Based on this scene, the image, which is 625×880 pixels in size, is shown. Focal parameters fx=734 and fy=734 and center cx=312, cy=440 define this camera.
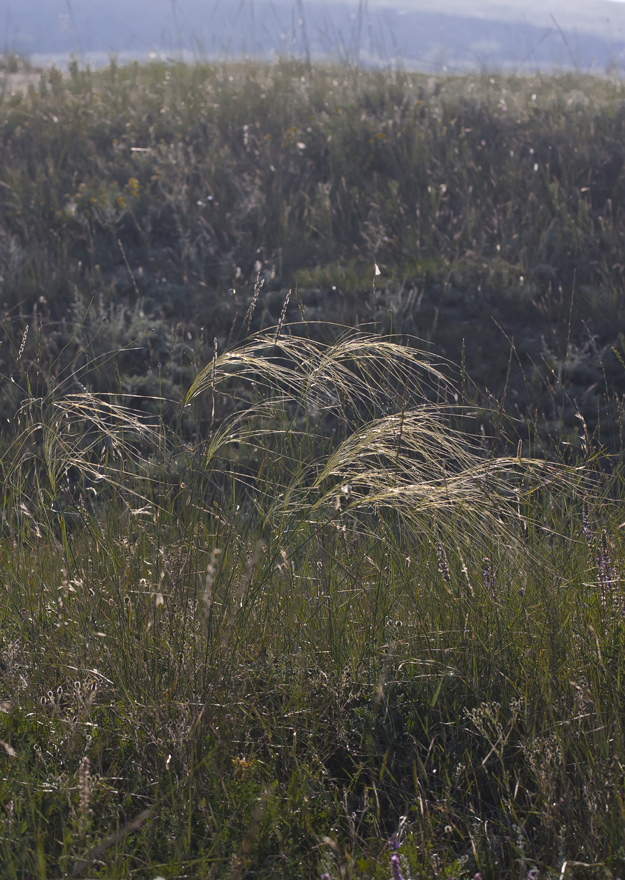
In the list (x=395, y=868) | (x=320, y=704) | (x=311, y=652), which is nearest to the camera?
(x=395, y=868)

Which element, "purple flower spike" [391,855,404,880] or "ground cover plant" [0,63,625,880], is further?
"ground cover plant" [0,63,625,880]

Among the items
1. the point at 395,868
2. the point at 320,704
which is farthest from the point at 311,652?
the point at 395,868

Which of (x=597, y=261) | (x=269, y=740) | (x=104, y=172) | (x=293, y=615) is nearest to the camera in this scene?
(x=269, y=740)

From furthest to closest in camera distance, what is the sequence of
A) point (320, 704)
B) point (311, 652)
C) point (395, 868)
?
1. point (311, 652)
2. point (320, 704)
3. point (395, 868)

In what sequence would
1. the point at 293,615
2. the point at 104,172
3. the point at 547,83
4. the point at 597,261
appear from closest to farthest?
the point at 293,615 < the point at 597,261 < the point at 104,172 < the point at 547,83

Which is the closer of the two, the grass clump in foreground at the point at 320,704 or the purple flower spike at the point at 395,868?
the purple flower spike at the point at 395,868

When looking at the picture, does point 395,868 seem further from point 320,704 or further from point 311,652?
point 311,652

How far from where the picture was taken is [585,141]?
752 cm

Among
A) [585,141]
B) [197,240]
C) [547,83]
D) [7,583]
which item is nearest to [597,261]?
[585,141]

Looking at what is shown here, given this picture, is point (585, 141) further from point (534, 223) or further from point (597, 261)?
point (597, 261)

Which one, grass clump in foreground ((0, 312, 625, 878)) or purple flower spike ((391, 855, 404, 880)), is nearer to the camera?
purple flower spike ((391, 855, 404, 880))

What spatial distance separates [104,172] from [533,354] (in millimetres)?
4708

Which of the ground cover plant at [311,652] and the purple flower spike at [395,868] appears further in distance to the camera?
the ground cover plant at [311,652]

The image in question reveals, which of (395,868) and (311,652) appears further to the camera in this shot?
(311,652)
